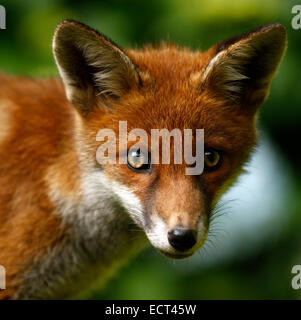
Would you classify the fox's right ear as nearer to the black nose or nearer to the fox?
the fox

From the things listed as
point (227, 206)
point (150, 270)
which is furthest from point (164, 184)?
point (150, 270)

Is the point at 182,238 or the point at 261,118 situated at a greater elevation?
the point at 261,118

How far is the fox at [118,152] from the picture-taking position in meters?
4.91

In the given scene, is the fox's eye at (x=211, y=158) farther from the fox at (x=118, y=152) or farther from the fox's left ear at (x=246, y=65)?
the fox's left ear at (x=246, y=65)

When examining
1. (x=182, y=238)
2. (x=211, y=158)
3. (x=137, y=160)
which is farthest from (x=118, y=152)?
(x=182, y=238)

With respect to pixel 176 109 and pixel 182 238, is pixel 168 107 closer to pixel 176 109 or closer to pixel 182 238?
pixel 176 109

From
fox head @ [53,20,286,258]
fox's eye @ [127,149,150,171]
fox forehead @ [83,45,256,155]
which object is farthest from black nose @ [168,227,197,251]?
fox forehead @ [83,45,256,155]

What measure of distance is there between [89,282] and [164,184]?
1722mm

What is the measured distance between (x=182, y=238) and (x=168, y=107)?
114 cm

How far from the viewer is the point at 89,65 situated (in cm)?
523

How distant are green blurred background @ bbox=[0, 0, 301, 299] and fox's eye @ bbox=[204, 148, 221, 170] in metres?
2.39

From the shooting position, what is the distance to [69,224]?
5.45m

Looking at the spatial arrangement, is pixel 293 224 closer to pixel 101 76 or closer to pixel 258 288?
pixel 258 288

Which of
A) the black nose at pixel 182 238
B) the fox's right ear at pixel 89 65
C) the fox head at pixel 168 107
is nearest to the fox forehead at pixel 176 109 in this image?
the fox head at pixel 168 107
